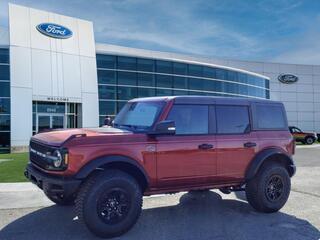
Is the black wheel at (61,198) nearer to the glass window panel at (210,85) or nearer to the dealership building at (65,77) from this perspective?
the dealership building at (65,77)

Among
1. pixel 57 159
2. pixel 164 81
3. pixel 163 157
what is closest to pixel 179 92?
pixel 164 81

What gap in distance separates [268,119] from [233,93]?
33305 millimetres

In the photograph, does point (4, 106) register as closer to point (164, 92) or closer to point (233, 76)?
point (164, 92)

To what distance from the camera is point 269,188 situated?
7129mm

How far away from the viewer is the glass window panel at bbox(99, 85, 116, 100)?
99.0 feet

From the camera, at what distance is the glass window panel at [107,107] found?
98.2 feet

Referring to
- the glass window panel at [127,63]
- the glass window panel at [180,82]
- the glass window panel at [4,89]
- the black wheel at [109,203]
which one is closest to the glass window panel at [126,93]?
the glass window panel at [127,63]

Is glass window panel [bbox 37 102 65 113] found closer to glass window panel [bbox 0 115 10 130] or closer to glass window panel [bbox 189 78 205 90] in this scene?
glass window panel [bbox 0 115 10 130]

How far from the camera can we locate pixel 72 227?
6031 mm

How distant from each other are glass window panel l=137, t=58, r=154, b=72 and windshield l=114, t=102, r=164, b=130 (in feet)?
82.9

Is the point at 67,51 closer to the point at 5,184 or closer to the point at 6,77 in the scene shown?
the point at 6,77

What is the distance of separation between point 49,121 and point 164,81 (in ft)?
35.0

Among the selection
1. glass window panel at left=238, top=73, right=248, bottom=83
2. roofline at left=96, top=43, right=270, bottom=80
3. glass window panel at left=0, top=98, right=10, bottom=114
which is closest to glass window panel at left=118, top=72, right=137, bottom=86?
roofline at left=96, top=43, right=270, bottom=80

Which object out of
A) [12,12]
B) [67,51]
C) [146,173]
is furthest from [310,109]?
[146,173]
